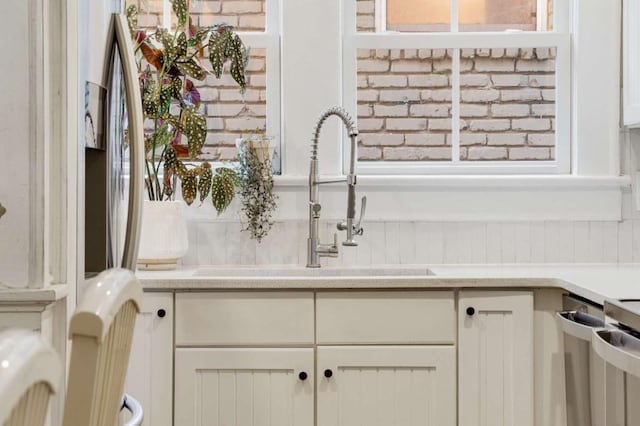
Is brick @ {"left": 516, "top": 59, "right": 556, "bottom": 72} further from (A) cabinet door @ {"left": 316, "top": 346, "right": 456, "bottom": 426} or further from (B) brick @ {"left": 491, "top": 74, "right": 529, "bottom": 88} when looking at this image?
(A) cabinet door @ {"left": 316, "top": 346, "right": 456, "bottom": 426}

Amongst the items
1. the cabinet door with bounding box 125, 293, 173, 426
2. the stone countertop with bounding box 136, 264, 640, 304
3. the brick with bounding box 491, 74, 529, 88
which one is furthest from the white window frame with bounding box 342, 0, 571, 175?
the cabinet door with bounding box 125, 293, 173, 426

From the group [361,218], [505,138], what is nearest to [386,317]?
[361,218]

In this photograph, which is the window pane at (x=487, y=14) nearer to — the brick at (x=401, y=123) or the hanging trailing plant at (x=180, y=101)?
the brick at (x=401, y=123)

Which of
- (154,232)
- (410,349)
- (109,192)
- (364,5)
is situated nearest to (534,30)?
(364,5)

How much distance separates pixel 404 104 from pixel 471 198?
1.54 feet

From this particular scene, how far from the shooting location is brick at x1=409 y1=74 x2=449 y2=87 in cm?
303

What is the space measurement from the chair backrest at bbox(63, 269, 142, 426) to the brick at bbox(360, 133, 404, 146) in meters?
2.12

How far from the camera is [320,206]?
9.22ft

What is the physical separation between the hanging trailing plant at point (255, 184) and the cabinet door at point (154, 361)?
599mm

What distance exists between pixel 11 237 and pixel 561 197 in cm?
218

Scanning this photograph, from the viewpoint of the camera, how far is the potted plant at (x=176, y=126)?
2643 millimetres

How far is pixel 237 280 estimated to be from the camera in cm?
234

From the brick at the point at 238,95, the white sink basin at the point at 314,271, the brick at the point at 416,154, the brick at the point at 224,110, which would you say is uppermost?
the brick at the point at 238,95

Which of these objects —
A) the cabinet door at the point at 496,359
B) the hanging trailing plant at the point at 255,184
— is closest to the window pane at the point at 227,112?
the hanging trailing plant at the point at 255,184
